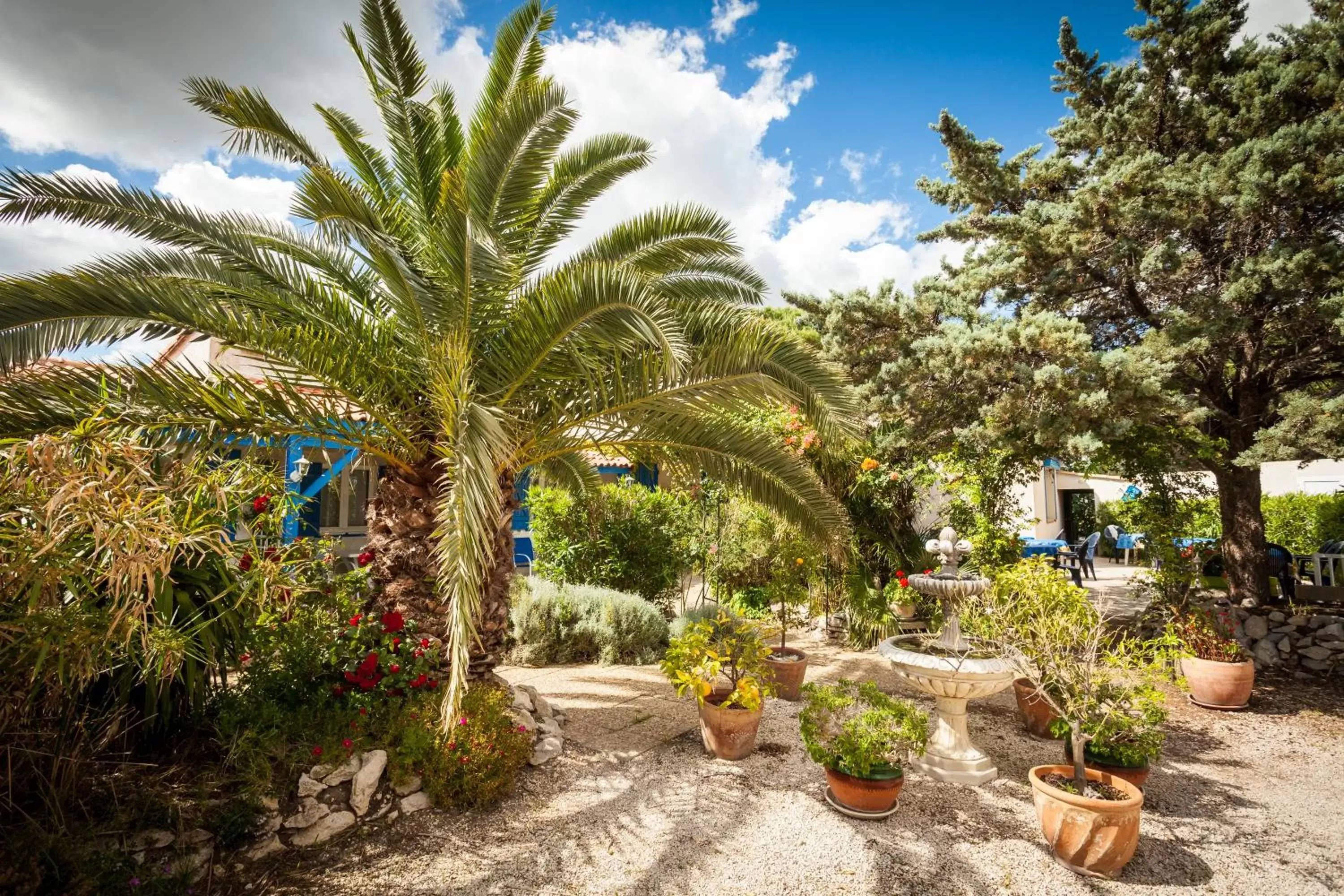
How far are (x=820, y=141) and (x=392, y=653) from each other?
6.91 meters

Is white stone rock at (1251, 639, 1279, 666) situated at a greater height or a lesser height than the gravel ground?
greater

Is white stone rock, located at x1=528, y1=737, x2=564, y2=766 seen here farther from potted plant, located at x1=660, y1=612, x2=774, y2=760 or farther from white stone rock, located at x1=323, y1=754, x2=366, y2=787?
white stone rock, located at x1=323, y1=754, x2=366, y2=787

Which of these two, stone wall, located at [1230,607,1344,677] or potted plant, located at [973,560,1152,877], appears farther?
stone wall, located at [1230,607,1344,677]

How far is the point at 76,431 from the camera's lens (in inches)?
101

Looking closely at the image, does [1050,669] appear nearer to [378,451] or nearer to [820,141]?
[378,451]

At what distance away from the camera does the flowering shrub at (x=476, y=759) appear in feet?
13.1

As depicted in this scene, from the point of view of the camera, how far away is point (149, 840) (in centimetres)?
311

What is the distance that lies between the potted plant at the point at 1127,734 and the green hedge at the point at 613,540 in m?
5.92

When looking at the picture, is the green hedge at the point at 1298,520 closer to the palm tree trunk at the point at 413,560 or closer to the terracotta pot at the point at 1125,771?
the terracotta pot at the point at 1125,771

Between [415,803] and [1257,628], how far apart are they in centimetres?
948

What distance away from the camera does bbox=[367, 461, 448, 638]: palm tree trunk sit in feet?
16.1

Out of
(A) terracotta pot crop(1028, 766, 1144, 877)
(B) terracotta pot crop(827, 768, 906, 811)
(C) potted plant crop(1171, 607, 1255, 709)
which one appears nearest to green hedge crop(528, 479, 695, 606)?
(B) terracotta pot crop(827, 768, 906, 811)

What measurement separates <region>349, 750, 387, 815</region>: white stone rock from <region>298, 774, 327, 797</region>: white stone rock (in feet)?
0.56

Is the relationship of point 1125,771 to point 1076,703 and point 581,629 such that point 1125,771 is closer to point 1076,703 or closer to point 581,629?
point 1076,703
